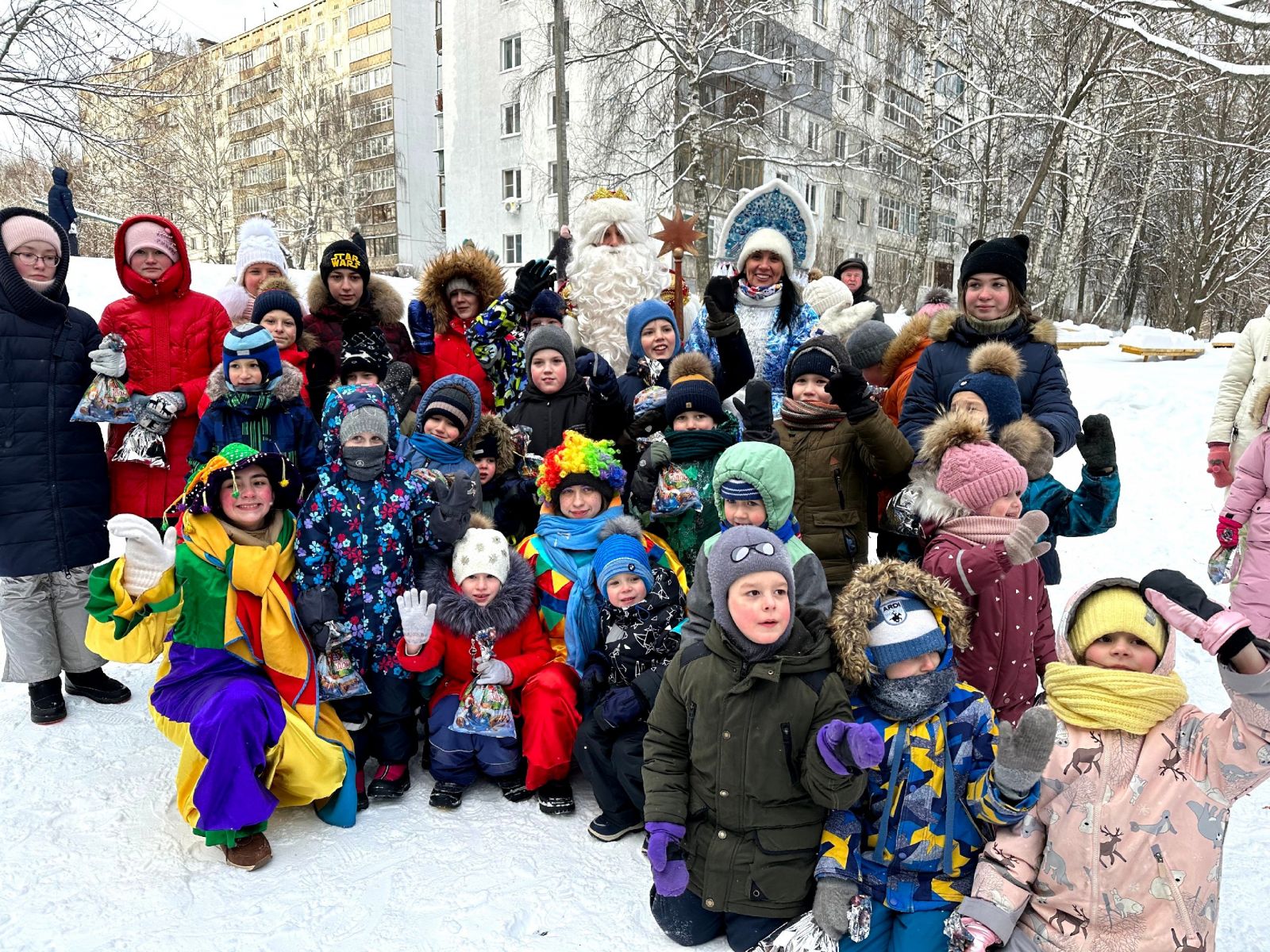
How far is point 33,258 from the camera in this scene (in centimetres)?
363

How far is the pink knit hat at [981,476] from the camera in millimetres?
2746

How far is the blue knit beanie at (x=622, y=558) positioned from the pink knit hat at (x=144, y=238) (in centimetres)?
269

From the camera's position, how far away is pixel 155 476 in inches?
154

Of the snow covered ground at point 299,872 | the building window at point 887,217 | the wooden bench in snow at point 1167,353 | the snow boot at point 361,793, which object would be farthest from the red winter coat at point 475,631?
the building window at point 887,217

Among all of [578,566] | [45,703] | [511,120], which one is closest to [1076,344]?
[578,566]

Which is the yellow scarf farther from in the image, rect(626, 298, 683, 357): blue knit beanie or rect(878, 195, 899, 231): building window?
rect(878, 195, 899, 231): building window

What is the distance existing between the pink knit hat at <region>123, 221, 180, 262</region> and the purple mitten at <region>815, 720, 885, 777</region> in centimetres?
381

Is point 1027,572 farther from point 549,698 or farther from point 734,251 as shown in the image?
point 734,251

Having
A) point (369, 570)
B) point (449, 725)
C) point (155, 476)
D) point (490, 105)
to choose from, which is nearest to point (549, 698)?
point (449, 725)

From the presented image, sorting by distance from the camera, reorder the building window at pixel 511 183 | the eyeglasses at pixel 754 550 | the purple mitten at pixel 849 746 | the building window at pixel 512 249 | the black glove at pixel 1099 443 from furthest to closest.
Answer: the building window at pixel 512 249
the building window at pixel 511 183
the black glove at pixel 1099 443
the eyeglasses at pixel 754 550
the purple mitten at pixel 849 746

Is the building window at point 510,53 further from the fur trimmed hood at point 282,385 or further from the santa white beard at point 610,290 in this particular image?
the fur trimmed hood at point 282,385

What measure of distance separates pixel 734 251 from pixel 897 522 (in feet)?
6.78

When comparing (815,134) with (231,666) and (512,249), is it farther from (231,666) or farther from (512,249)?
(231,666)

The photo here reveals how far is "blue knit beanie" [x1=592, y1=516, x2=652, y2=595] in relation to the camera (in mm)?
3160
